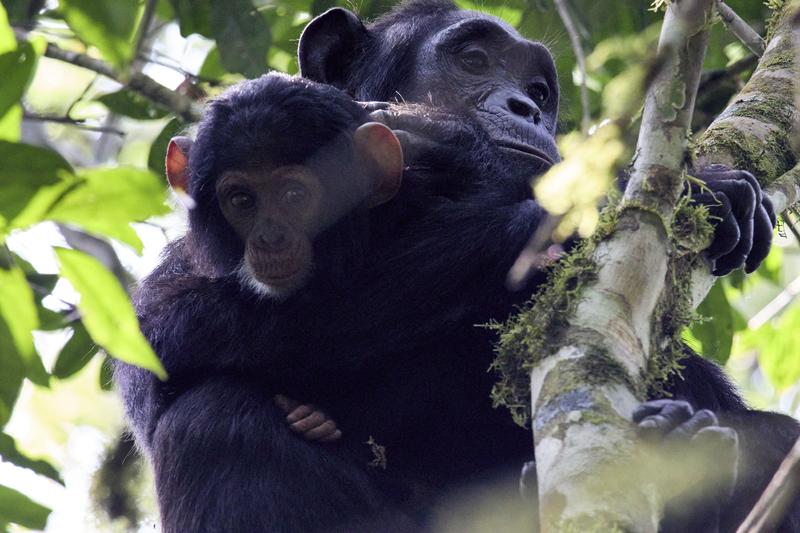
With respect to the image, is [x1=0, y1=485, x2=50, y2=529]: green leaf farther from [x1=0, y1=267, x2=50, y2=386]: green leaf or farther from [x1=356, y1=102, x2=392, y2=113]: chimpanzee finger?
[x1=356, y1=102, x2=392, y2=113]: chimpanzee finger

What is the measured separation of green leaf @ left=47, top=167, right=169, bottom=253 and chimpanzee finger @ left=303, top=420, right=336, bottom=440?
1739 millimetres

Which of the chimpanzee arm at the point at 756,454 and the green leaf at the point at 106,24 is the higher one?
the green leaf at the point at 106,24

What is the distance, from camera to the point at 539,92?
559 centimetres

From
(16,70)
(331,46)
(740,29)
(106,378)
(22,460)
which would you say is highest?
(740,29)

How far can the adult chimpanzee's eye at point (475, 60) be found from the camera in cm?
550

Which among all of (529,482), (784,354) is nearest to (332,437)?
(529,482)

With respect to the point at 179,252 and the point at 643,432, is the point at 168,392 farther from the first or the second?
the point at 643,432

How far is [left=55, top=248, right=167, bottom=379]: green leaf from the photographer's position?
105 inches

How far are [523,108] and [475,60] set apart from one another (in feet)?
1.72

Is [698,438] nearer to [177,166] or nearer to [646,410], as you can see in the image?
[646,410]

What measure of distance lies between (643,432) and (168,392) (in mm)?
2390

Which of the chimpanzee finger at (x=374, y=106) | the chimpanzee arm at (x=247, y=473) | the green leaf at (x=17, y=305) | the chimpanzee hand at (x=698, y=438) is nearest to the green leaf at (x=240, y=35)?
the chimpanzee finger at (x=374, y=106)

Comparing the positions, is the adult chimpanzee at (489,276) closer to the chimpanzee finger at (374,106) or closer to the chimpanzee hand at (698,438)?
the chimpanzee hand at (698,438)

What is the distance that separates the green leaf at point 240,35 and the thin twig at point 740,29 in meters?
2.52
